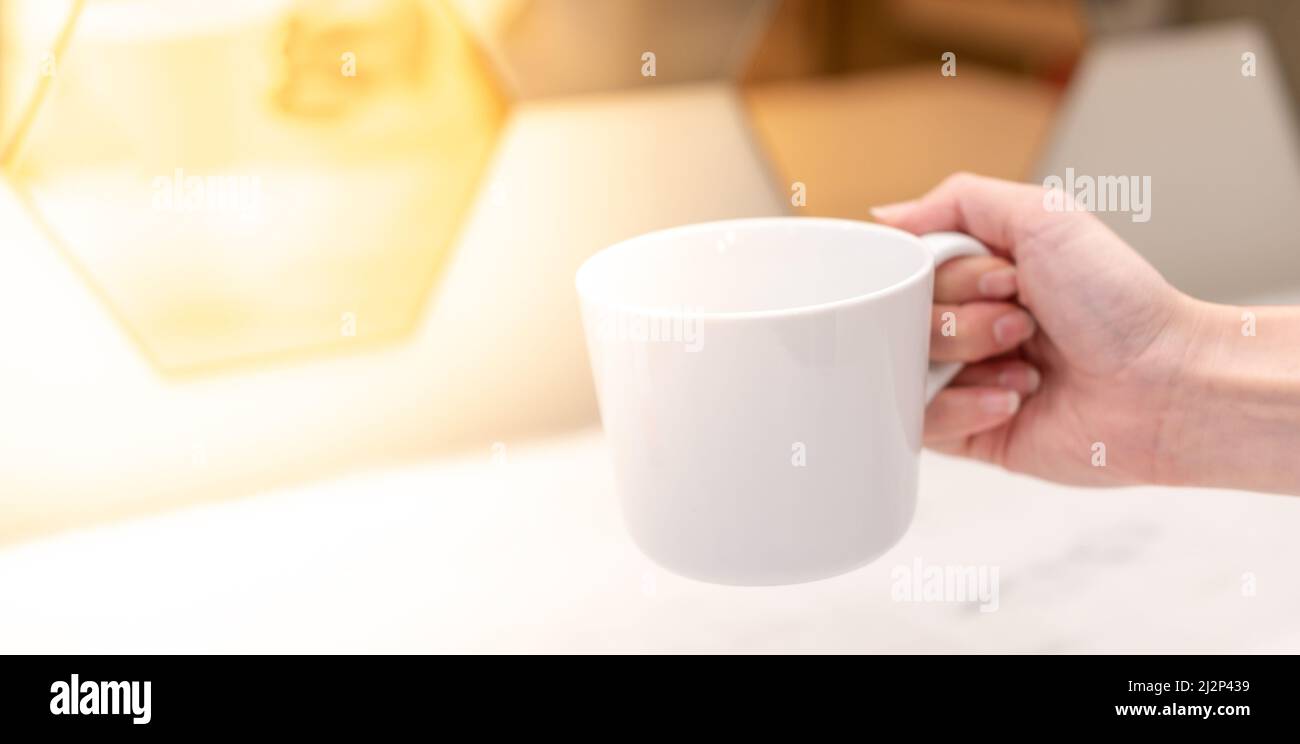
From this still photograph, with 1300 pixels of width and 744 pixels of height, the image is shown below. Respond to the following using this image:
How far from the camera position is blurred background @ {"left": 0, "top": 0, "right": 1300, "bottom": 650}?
0.65 meters

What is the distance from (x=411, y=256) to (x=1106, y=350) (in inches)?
18.7

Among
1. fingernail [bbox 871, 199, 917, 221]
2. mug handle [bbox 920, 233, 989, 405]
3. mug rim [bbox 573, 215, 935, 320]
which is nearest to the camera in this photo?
mug rim [bbox 573, 215, 935, 320]

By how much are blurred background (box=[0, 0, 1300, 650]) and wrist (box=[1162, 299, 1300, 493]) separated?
57 mm

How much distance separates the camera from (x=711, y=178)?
0.84 m

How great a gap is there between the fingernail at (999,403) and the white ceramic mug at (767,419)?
0.17m

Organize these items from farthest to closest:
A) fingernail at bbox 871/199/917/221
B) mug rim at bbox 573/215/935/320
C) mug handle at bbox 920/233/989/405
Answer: fingernail at bbox 871/199/917/221 < mug handle at bbox 920/233/989/405 < mug rim at bbox 573/215/935/320

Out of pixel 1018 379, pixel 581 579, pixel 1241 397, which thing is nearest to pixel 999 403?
pixel 1018 379

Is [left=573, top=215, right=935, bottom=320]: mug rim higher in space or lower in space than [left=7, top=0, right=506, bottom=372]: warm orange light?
lower

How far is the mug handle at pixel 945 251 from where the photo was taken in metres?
0.51

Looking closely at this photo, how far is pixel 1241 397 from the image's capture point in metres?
0.61

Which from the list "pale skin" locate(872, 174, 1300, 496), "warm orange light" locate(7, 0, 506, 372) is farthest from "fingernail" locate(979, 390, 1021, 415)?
"warm orange light" locate(7, 0, 506, 372)

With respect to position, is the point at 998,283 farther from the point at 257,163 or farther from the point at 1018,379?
the point at 257,163

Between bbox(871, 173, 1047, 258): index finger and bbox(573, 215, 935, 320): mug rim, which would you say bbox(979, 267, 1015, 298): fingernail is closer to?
bbox(871, 173, 1047, 258): index finger

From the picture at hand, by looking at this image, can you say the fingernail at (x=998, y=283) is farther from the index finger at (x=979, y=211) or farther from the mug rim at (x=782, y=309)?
the mug rim at (x=782, y=309)
